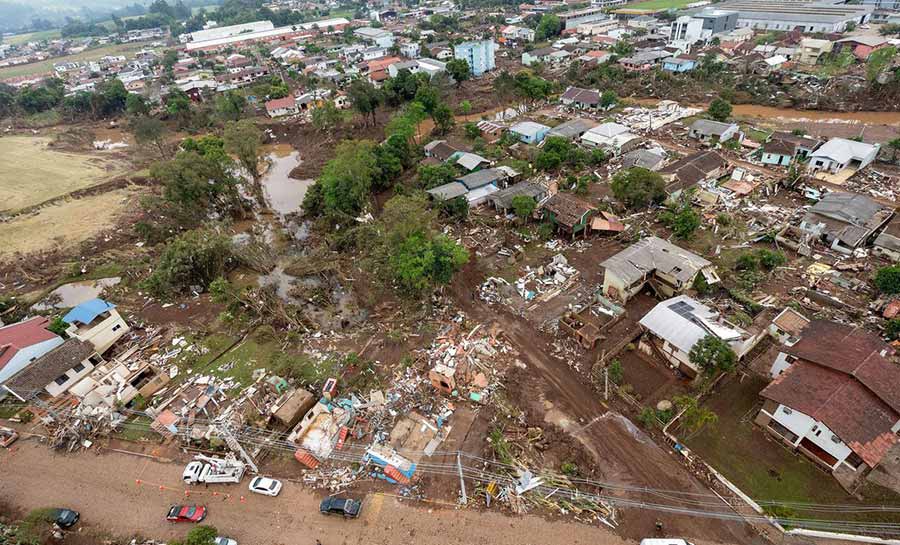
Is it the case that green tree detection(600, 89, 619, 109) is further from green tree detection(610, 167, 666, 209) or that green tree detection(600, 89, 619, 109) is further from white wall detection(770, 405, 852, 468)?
white wall detection(770, 405, 852, 468)

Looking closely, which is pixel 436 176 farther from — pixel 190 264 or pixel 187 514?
pixel 187 514

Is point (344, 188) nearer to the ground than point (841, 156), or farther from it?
farther from it

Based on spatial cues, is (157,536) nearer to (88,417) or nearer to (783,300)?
(88,417)

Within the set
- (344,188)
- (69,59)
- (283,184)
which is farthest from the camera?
(69,59)

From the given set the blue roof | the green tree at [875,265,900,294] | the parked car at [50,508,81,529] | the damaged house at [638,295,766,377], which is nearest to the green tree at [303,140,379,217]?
the blue roof

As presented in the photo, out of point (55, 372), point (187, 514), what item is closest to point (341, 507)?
point (187, 514)

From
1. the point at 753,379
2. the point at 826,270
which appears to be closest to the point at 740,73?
the point at 826,270
